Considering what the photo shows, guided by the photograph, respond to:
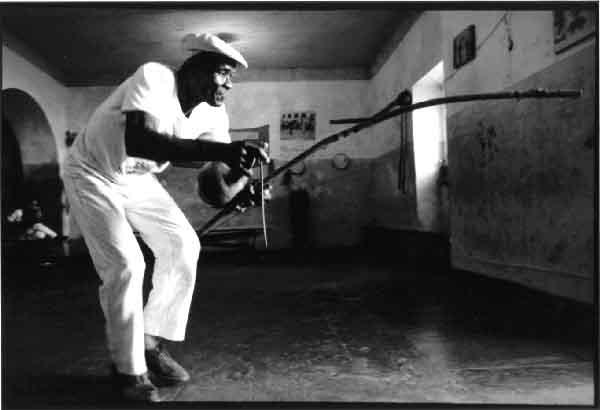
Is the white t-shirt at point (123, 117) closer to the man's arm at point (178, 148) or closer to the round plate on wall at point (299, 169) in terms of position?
the man's arm at point (178, 148)

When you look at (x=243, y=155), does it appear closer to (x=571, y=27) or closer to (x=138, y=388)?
(x=138, y=388)

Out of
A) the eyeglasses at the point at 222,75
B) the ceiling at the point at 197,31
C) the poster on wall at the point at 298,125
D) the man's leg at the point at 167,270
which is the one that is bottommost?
the man's leg at the point at 167,270

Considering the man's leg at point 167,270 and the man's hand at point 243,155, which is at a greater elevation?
the man's hand at point 243,155

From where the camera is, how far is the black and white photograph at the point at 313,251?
78.7 inches

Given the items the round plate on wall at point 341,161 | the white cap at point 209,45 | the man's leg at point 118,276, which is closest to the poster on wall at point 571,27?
the white cap at point 209,45

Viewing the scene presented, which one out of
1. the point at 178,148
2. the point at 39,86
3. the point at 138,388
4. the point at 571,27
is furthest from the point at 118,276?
the point at 39,86

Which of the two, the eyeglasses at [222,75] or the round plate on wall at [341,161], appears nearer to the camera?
the eyeglasses at [222,75]

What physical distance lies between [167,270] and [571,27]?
2689 mm

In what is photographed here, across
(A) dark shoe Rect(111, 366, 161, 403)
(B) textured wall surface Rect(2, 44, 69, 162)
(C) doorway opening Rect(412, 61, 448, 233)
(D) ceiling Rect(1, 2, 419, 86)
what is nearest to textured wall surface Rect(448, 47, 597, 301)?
(C) doorway opening Rect(412, 61, 448, 233)

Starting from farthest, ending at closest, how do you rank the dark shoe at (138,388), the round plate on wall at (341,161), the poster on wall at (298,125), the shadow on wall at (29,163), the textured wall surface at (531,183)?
the round plate on wall at (341,161), the poster on wall at (298,125), the shadow on wall at (29,163), the textured wall surface at (531,183), the dark shoe at (138,388)

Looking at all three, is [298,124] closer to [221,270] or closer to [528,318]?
[221,270]

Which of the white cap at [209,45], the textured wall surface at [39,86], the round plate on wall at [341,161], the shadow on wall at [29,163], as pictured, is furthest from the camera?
the round plate on wall at [341,161]

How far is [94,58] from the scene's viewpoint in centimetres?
668

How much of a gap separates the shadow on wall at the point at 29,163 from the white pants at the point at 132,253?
231 inches
